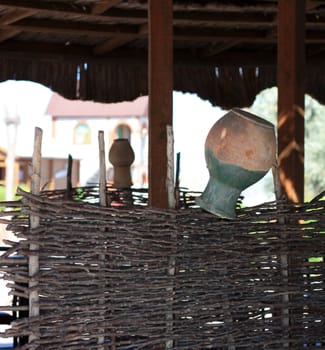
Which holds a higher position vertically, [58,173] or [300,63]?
[58,173]

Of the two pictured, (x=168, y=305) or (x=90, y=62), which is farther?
(x=90, y=62)

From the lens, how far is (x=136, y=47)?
7.68m

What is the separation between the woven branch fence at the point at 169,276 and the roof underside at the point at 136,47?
260 centimetres

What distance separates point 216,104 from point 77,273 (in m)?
4.67

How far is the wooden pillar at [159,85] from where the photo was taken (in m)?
4.32

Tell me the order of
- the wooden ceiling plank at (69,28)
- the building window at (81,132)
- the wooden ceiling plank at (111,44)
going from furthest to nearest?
the building window at (81,132) < the wooden ceiling plank at (111,44) < the wooden ceiling plank at (69,28)

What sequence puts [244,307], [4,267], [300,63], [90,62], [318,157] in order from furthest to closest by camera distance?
1. [318,157]
2. [90,62]
3. [300,63]
4. [244,307]
5. [4,267]

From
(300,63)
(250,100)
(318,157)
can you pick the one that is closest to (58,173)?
(318,157)

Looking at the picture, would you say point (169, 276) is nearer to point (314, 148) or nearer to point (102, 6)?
point (102, 6)

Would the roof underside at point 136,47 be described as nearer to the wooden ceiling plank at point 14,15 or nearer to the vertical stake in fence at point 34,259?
the wooden ceiling plank at point 14,15

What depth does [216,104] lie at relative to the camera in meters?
7.86

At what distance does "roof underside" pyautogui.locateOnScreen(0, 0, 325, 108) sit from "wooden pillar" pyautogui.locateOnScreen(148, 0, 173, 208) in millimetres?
1484

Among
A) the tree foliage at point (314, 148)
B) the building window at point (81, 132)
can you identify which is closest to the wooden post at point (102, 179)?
the tree foliage at point (314, 148)

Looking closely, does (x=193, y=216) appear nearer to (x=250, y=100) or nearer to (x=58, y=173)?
(x=250, y=100)
